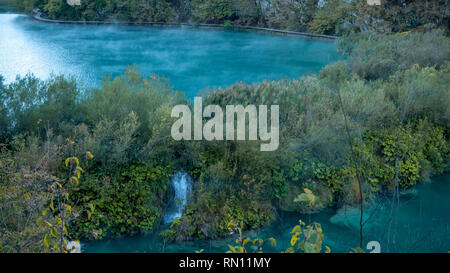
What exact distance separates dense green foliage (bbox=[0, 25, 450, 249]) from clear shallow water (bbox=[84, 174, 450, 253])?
173 millimetres

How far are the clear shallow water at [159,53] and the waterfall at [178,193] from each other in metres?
4.27

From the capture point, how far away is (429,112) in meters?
8.62

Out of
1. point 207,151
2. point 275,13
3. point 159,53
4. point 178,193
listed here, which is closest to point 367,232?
point 207,151

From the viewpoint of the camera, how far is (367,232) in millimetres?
6090

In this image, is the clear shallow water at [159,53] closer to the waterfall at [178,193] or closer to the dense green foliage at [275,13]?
the dense green foliage at [275,13]

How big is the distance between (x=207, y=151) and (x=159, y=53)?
10038 mm

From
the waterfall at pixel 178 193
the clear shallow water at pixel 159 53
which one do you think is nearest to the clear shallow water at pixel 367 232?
the waterfall at pixel 178 193

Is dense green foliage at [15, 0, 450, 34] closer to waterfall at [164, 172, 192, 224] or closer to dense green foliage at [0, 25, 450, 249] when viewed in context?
dense green foliage at [0, 25, 450, 249]

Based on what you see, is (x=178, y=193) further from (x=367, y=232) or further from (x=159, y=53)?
(x=159, y=53)

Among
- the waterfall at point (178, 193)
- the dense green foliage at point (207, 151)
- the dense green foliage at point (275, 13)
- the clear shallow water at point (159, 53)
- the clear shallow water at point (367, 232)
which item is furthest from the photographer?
the dense green foliage at point (275, 13)

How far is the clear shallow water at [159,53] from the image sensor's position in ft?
40.5

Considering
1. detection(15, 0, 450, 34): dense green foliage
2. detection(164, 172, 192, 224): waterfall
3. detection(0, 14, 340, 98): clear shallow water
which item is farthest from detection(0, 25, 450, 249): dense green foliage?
detection(15, 0, 450, 34): dense green foliage

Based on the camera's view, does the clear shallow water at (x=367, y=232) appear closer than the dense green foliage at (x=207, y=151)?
Yes

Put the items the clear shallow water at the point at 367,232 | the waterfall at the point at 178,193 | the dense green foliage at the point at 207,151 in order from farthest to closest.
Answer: the waterfall at the point at 178,193 → the dense green foliage at the point at 207,151 → the clear shallow water at the point at 367,232
